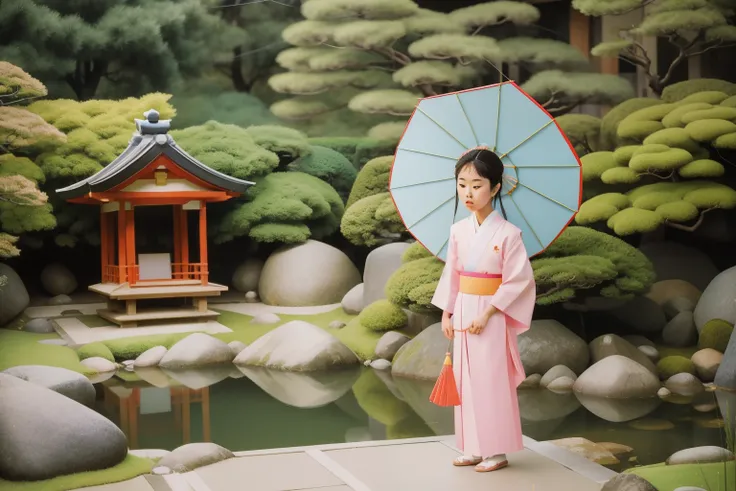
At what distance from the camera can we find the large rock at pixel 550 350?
7.32 m

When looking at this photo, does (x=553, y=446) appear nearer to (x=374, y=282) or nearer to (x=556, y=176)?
(x=556, y=176)

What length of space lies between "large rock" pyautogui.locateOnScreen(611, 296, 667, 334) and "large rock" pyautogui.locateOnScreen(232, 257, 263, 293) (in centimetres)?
431

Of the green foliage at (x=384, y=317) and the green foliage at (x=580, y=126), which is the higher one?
the green foliage at (x=580, y=126)

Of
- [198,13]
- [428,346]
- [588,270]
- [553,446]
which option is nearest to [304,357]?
[428,346]

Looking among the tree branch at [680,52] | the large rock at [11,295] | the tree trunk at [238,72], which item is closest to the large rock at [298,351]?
the large rock at [11,295]

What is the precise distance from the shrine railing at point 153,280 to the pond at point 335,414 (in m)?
1.67

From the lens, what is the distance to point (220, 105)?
1079 cm

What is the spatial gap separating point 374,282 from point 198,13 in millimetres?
3889

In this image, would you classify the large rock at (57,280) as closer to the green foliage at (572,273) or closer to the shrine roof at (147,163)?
the shrine roof at (147,163)

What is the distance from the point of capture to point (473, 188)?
421 centimetres

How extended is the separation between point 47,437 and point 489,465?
2107 millimetres

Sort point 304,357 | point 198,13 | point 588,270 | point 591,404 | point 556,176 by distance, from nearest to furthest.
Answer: point 556,176 < point 591,404 < point 588,270 < point 304,357 < point 198,13

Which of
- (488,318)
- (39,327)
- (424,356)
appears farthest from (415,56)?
(488,318)

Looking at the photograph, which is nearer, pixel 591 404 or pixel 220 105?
pixel 591 404
